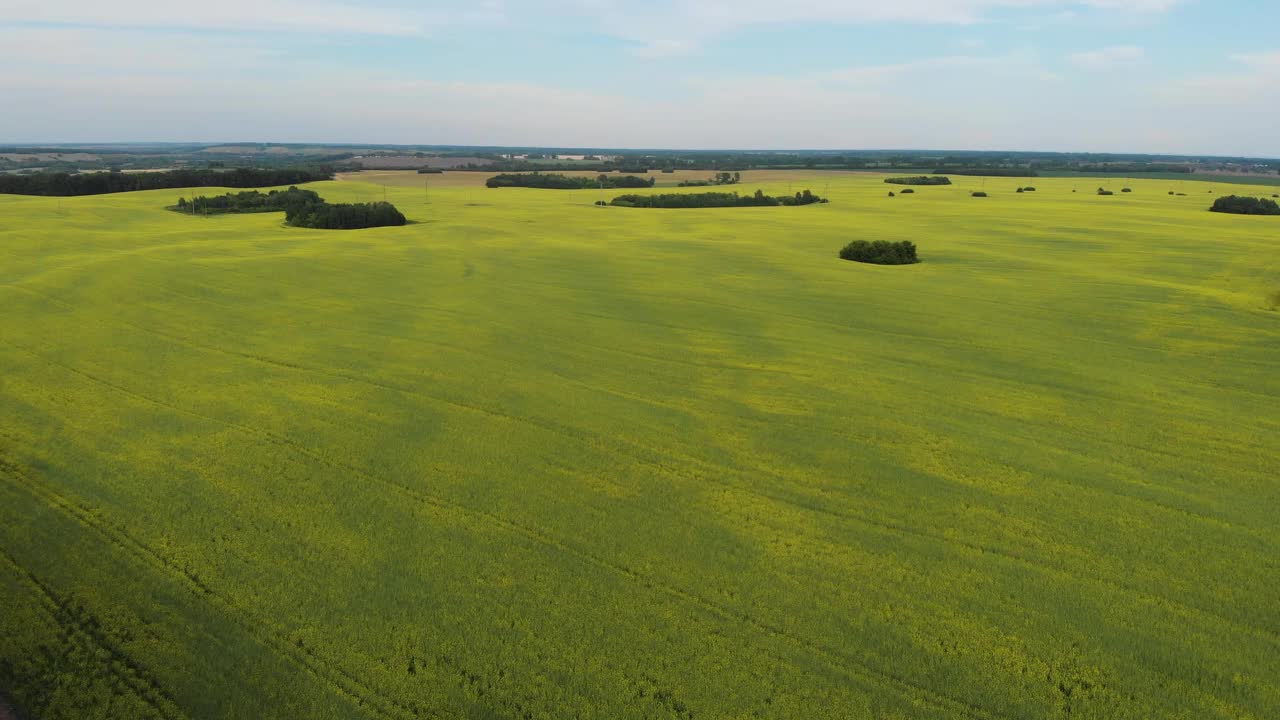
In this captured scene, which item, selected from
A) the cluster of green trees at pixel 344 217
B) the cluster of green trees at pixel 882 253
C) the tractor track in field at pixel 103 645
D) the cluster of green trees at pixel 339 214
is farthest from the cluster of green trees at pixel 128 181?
the tractor track in field at pixel 103 645

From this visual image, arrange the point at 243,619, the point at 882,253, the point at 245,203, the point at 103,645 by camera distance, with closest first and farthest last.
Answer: the point at 103,645
the point at 243,619
the point at 882,253
the point at 245,203

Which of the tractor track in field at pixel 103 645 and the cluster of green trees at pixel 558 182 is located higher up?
the cluster of green trees at pixel 558 182

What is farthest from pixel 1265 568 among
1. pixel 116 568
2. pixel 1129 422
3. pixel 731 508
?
pixel 116 568

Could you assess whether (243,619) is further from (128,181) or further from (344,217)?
(128,181)

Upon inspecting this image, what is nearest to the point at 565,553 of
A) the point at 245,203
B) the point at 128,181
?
the point at 245,203

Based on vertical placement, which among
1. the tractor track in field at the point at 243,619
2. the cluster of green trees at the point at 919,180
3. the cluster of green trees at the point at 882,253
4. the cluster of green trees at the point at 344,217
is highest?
the cluster of green trees at the point at 919,180

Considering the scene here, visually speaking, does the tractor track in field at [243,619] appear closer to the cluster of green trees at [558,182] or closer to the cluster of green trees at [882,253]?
the cluster of green trees at [882,253]
